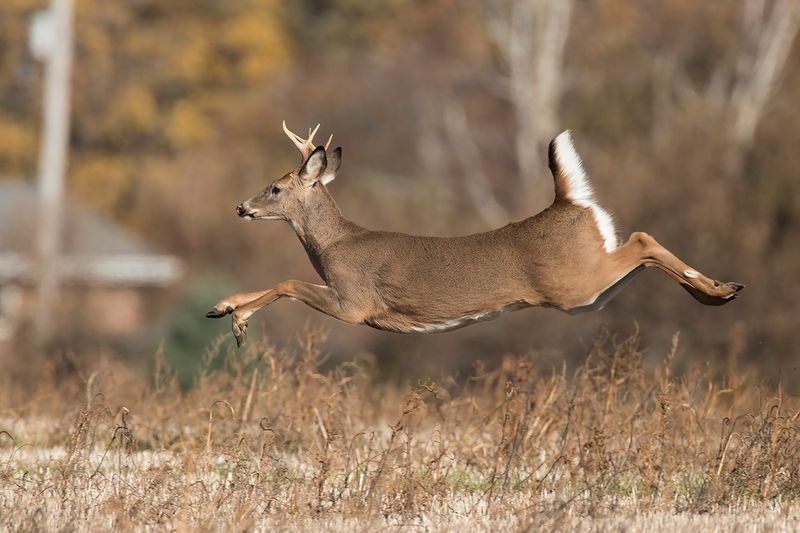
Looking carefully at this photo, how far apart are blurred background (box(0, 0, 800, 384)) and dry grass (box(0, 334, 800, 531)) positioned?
13.4 m

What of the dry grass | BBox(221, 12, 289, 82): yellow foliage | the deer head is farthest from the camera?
BBox(221, 12, 289, 82): yellow foliage

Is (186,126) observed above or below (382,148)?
above

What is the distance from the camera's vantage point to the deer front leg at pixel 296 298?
825 cm

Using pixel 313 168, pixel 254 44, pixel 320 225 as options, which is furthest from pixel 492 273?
pixel 254 44

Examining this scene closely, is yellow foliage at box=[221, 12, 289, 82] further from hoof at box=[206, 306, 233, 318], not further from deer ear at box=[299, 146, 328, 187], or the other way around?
hoof at box=[206, 306, 233, 318]

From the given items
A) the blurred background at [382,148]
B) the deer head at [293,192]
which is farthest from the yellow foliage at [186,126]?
the deer head at [293,192]

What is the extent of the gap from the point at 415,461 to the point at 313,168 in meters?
1.87

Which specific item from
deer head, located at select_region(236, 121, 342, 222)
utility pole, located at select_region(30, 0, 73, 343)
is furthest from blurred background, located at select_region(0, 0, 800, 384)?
deer head, located at select_region(236, 121, 342, 222)

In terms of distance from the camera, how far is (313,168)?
8.98 meters

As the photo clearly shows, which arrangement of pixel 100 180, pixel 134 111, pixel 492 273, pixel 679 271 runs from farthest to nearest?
pixel 134 111
pixel 100 180
pixel 679 271
pixel 492 273

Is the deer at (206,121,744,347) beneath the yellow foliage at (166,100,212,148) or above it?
beneath

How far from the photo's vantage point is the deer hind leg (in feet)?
27.2

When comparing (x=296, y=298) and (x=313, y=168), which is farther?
(x=313, y=168)

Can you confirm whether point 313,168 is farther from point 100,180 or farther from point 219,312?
point 100,180
